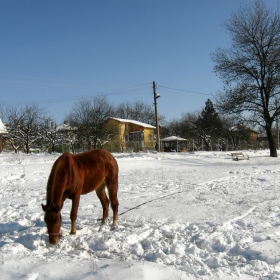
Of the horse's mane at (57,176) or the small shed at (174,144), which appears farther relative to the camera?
the small shed at (174,144)

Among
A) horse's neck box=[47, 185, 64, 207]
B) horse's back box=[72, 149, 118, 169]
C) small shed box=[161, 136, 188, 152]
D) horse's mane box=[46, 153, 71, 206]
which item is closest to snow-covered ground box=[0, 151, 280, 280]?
horse's neck box=[47, 185, 64, 207]

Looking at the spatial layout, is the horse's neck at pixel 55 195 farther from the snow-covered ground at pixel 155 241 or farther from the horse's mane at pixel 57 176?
the snow-covered ground at pixel 155 241

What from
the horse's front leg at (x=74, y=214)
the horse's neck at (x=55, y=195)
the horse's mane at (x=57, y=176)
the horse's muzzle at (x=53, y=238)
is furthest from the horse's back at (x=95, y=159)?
the horse's muzzle at (x=53, y=238)

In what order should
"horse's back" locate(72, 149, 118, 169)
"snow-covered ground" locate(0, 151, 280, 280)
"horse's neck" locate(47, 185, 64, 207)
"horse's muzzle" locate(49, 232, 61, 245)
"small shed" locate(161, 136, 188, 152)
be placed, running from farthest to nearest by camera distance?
1. "small shed" locate(161, 136, 188, 152)
2. "horse's back" locate(72, 149, 118, 169)
3. "horse's neck" locate(47, 185, 64, 207)
4. "horse's muzzle" locate(49, 232, 61, 245)
5. "snow-covered ground" locate(0, 151, 280, 280)

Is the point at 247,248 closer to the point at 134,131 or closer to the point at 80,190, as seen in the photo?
the point at 80,190

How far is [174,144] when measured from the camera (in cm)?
5612

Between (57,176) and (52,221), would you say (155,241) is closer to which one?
(52,221)

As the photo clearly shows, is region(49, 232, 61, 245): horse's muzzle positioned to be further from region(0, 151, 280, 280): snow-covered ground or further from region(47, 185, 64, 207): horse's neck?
region(47, 185, 64, 207): horse's neck

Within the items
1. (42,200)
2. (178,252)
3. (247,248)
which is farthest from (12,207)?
(247,248)

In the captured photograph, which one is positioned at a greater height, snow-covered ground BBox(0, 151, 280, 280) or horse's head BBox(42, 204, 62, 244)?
horse's head BBox(42, 204, 62, 244)

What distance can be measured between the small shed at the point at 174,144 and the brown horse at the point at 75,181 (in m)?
42.4

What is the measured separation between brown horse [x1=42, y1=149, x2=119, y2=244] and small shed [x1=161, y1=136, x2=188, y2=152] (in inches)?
1670

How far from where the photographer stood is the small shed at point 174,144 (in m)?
50.0

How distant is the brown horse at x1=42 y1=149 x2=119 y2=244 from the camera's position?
4.39 metres
